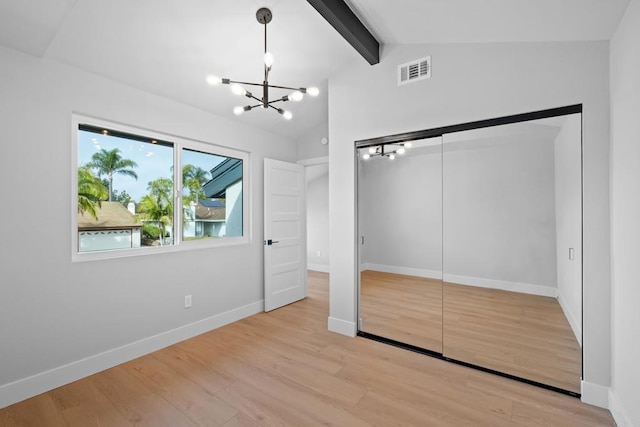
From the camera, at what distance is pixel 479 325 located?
2734 millimetres

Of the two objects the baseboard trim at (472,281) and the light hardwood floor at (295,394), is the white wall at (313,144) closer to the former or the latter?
the baseboard trim at (472,281)

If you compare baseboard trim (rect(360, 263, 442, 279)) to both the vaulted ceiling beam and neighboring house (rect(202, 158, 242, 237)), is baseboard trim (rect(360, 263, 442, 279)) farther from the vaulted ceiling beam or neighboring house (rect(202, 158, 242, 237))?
the vaulted ceiling beam

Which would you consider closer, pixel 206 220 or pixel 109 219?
pixel 109 219

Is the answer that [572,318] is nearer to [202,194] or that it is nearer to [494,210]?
[494,210]

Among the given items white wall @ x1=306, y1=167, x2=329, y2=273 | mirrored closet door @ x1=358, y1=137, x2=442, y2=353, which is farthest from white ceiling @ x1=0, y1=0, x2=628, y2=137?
white wall @ x1=306, y1=167, x2=329, y2=273

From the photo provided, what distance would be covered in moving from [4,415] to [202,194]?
7.79 ft

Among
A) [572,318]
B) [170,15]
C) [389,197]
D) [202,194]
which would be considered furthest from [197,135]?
[572,318]

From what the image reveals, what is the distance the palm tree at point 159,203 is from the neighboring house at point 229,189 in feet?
1.52

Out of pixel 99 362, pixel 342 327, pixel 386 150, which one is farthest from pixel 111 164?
pixel 342 327

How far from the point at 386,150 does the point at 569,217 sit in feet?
5.64

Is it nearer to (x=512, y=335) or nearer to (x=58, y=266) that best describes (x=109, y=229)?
(x=58, y=266)

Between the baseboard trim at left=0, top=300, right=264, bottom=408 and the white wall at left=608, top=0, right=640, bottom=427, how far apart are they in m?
3.59

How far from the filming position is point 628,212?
5.57ft

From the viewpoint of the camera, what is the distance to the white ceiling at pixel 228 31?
1.93 metres
